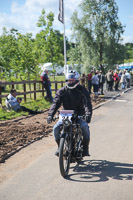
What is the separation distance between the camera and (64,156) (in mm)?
4844

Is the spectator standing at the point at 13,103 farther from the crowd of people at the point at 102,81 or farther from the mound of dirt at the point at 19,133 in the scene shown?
the crowd of people at the point at 102,81

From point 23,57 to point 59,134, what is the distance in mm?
16849

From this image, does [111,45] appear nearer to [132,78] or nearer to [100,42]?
[100,42]

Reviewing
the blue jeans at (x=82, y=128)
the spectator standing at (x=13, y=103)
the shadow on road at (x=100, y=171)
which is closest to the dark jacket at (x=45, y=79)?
the spectator standing at (x=13, y=103)

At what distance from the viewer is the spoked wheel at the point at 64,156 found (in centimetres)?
459

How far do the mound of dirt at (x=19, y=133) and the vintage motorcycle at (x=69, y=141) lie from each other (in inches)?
66.0

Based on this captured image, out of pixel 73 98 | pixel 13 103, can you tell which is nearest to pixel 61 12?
pixel 13 103

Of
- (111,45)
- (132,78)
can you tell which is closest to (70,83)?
(132,78)

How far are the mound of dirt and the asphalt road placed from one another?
87 centimetres

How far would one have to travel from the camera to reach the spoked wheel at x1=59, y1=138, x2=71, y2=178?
4594 millimetres

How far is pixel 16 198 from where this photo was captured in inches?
159

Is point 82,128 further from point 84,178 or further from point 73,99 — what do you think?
point 84,178

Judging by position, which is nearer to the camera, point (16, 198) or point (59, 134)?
point (16, 198)

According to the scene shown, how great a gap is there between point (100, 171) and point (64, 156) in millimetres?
782
